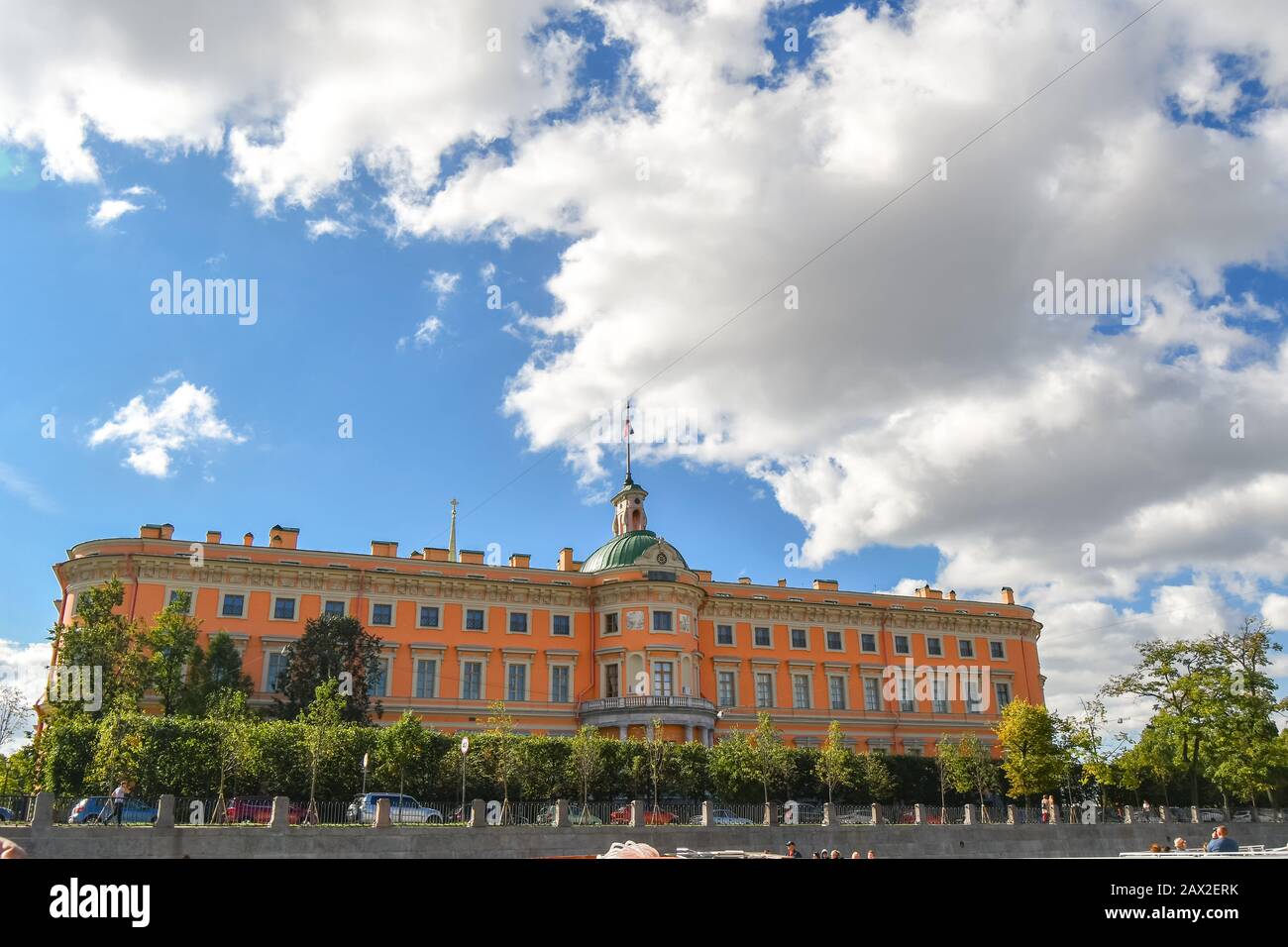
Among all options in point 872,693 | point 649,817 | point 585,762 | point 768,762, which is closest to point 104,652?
point 585,762

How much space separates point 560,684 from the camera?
6103 cm

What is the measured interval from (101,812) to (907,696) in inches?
2062

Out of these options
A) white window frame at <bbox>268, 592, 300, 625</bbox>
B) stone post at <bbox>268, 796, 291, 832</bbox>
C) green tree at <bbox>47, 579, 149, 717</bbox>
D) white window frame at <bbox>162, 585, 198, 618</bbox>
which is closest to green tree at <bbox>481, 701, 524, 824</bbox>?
stone post at <bbox>268, 796, 291, 832</bbox>

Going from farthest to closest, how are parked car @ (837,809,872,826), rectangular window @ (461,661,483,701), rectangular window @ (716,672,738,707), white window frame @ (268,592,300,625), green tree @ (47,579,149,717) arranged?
rectangular window @ (716,672,738,707)
rectangular window @ (461,661,483,701)
white window frame @ (268,592,300,625)
green tree @ (47,579,149,717)
parked car @ (837,809,872,826)

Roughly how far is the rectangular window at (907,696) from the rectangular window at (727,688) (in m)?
12.9

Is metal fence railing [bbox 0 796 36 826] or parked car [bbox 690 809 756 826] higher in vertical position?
metal fence railing [bbox 0 796 36 826]

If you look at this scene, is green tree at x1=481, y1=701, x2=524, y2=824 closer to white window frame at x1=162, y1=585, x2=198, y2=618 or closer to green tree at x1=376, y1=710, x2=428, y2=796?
green tree at x1=376, y1=710, x2=428, y2=796

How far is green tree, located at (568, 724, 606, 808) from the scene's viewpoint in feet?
142

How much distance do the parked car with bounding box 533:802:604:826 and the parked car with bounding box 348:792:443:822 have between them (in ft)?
12.5

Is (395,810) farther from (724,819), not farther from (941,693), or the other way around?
(941,693)

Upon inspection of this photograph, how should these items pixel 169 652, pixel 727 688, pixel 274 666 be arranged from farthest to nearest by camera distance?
pixel 727 688, pixel 274 666, pixel 169 652

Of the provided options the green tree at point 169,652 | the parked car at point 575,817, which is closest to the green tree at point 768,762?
the parked car at point 575,817

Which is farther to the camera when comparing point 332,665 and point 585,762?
point 332,665
